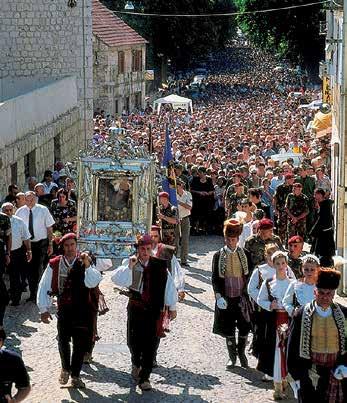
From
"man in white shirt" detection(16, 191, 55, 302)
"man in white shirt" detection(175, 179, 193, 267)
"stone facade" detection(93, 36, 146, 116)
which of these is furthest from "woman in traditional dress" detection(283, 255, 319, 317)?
"stone facade" detection(93, 36, 146, 116)

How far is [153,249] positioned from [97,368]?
4.49 ft

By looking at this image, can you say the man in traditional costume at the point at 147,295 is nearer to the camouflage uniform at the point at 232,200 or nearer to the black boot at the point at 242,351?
the black boot at the point at 242,351

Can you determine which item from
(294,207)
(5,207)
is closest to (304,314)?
(5,207)

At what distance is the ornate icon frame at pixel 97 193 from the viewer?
14.9 meters

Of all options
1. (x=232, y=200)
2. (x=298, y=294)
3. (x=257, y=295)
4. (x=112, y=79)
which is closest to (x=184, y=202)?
(x=232, y=200)

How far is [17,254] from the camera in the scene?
15625mm

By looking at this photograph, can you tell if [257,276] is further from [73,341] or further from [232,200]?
[232,200]

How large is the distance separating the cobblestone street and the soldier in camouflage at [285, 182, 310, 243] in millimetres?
3162

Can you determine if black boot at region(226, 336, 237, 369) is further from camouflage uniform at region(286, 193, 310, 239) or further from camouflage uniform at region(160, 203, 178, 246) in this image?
camouflage uniform at region(286, 193, 310, 239)

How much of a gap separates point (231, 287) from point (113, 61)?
4990 centimetres

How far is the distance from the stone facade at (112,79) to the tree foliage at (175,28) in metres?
9.07

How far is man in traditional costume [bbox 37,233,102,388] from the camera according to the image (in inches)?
454

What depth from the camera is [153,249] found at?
12297mm

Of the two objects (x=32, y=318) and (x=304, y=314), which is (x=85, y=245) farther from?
(x=304, y=314)
